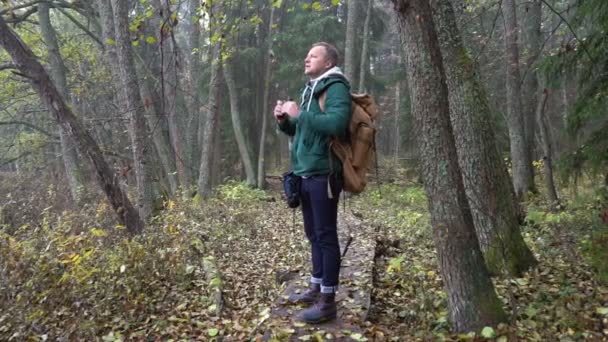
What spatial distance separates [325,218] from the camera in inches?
144

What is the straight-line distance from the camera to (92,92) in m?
17.5

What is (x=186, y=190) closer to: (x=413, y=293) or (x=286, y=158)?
(x=413, y=293)

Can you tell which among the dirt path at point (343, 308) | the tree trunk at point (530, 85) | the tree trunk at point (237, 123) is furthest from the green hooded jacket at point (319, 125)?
the tree trunk at point (237, 123)

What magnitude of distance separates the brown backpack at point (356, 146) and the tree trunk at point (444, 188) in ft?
1.20

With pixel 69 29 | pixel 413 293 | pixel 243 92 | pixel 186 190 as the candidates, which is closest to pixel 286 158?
pixel 243 92

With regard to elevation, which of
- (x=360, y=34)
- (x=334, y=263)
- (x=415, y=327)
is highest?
(x=360, y=34)

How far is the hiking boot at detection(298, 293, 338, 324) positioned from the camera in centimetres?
380

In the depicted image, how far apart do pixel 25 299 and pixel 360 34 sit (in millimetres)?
18241

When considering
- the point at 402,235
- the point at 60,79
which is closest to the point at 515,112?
the point at 402,235

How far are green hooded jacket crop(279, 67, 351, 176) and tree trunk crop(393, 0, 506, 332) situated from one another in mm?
555

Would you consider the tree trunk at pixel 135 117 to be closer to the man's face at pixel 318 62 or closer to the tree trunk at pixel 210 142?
the tree trunk at pixel 210 142

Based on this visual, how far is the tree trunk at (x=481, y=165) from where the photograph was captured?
489cm

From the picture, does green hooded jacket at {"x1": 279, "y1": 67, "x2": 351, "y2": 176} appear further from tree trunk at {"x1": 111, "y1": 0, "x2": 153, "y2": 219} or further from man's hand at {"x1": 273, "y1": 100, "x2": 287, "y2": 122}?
tree trunk at {"x1": 111, "y1": 0, "x2": 153, "y2": 219}

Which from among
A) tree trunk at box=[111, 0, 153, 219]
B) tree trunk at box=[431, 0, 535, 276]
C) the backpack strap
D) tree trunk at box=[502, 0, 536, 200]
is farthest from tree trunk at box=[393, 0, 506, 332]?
tree trunk at box=[502, 0, 536, 200]
